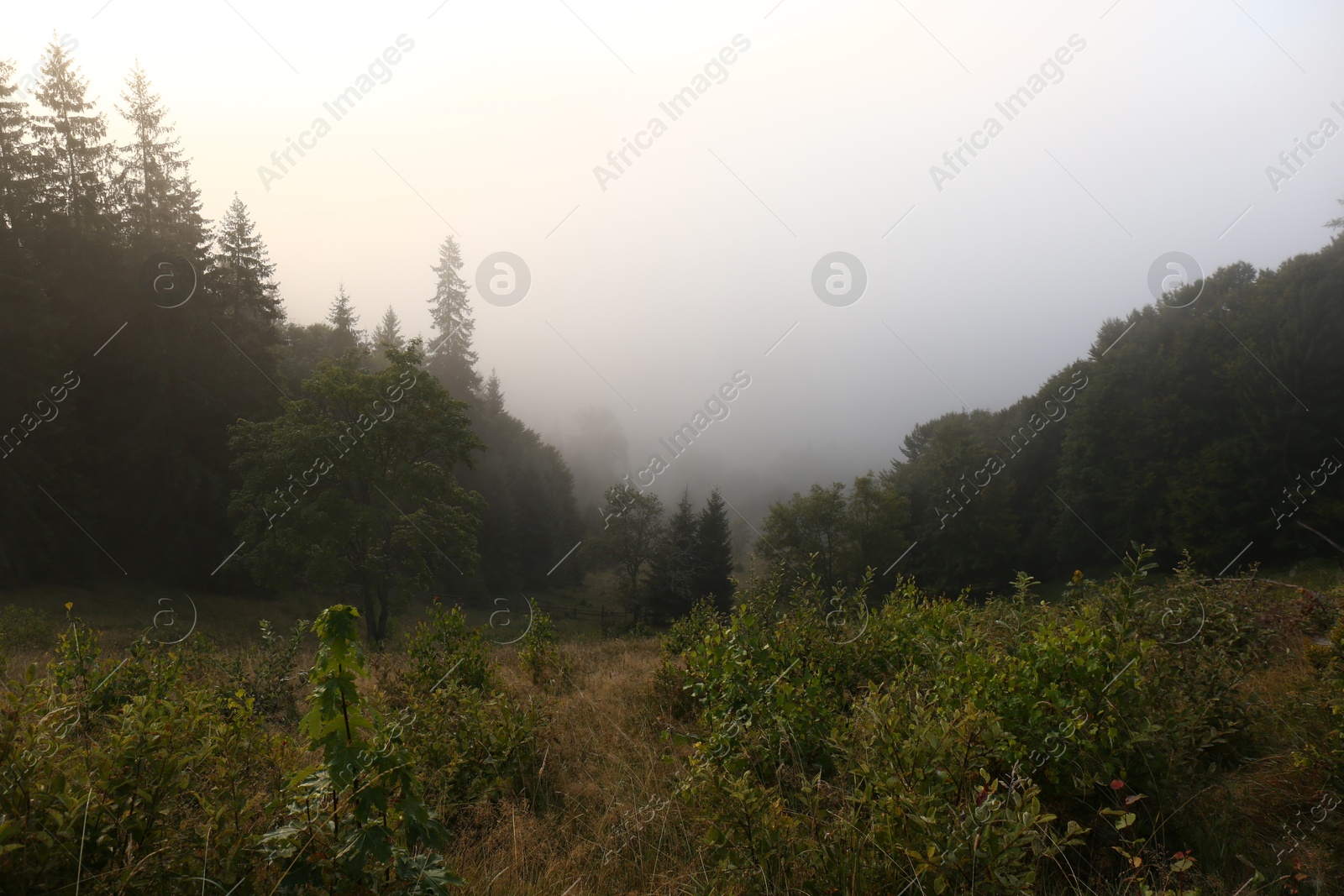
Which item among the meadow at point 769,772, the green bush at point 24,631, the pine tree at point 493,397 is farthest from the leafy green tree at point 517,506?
the meadow at point 769,772

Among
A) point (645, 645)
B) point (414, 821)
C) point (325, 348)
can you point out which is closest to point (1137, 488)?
point (645, 645)

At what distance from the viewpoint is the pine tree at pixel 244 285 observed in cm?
2933

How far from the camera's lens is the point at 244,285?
29734mm

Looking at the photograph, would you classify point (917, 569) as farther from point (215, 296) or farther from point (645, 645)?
point (215, 296)

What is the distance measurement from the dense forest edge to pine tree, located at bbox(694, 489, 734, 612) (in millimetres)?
218

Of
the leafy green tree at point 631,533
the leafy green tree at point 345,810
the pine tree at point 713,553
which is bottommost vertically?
the pine tree at point 713,553

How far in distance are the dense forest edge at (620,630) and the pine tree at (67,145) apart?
0.11m

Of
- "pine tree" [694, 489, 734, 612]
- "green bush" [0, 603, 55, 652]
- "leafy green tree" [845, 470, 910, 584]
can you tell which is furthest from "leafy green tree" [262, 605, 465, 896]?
"leafy green tree" [845, 470, 910, 584]

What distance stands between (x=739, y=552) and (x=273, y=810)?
176ft

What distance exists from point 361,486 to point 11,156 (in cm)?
1839

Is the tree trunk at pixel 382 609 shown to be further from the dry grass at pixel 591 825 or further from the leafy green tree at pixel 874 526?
the leafy green tree at pixel 874 526

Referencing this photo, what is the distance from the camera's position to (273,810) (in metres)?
2.41

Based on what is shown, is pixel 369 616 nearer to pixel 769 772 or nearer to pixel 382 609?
pixel 382 609

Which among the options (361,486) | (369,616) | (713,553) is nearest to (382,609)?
(369,616)
